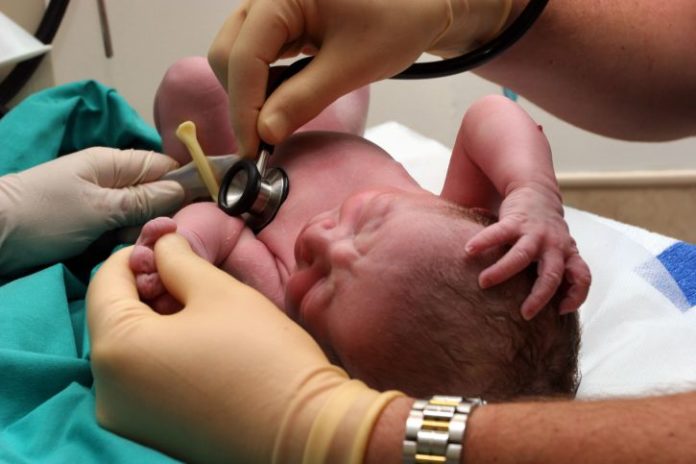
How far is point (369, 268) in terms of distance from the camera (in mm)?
865

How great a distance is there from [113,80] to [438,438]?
1966mm

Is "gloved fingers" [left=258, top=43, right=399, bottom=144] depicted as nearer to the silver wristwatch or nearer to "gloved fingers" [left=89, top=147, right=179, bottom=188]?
"gloved fingers" [left=89, top=147, right=179, bottom=188]

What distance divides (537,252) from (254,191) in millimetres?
385

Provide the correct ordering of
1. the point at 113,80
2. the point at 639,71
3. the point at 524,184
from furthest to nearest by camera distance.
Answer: the point at 113,80, the point at 639,71, the point at 524,184

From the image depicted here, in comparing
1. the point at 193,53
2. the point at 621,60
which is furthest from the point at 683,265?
the point at 193,53

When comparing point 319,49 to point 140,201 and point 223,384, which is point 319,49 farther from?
point 223,384

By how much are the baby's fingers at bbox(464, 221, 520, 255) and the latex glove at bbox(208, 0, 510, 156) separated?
31 centimetres

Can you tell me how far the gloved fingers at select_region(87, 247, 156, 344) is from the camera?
78cm

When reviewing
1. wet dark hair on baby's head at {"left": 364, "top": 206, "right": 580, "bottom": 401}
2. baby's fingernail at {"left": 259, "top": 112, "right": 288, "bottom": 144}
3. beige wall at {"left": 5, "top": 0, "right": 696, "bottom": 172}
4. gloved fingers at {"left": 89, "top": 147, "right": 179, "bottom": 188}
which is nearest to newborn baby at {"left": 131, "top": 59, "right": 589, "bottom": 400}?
wet dark hair on baby's head at {"left": 364, "top": 206, "right": 580, "bottom": 401}

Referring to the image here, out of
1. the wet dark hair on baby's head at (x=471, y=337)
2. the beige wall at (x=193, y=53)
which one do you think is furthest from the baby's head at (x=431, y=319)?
the beige wall at (x=193, y=53)

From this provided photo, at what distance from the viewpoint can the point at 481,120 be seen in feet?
3.56

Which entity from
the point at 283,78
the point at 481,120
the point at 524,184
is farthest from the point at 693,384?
the point at 283,78

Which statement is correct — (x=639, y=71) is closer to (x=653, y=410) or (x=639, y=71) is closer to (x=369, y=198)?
(x=369, y=198)

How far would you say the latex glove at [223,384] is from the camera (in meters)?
0.64
